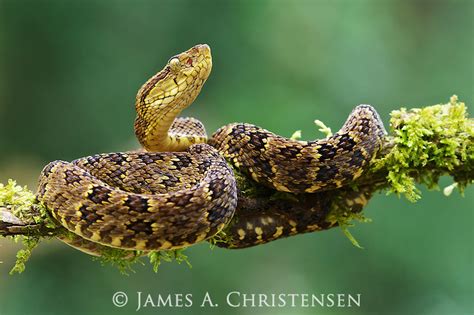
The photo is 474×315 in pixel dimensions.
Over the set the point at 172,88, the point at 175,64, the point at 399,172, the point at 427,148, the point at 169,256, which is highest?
the point at 175,64

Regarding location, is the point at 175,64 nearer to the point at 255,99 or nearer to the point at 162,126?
Result: the point at 162,126

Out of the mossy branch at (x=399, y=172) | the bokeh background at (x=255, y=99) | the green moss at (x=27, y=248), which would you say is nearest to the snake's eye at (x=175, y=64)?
the mossy branch at (x=399, y=172)

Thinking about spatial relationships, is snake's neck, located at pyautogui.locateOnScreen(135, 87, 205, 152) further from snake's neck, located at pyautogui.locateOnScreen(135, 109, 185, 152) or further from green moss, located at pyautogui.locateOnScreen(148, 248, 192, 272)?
green moss, located at pyautogui.locateOnScreen(148, 248, 192, 272)

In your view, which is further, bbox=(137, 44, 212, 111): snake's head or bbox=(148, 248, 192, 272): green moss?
bbox=(137, 44, 212, 111): snake's head

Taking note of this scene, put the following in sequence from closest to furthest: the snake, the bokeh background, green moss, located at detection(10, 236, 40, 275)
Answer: the snake, green moss, located at detection(10, 236, 40, 275), the bokeh background

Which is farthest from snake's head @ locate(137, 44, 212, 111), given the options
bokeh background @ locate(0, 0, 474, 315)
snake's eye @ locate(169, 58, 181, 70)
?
bokeh background @ locate(0, 0, 474, 315)

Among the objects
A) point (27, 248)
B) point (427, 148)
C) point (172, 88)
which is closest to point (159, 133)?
point (172, 88)

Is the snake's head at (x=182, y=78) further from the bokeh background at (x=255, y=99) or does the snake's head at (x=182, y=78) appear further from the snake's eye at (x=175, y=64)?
the bokeh background at (x=255, y=99)
